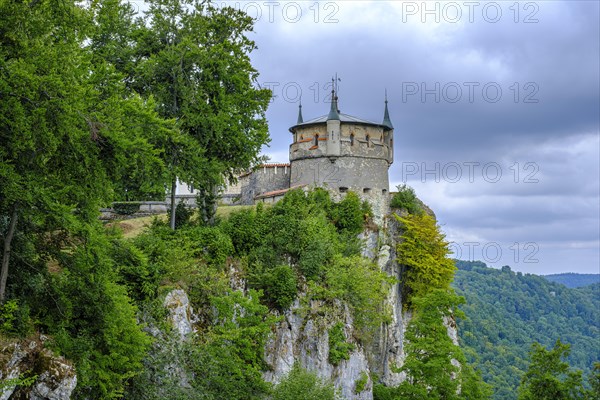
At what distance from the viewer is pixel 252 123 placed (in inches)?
1412

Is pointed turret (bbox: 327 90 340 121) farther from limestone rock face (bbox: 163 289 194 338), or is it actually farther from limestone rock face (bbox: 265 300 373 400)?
limestone rock face (bbox: 163 289 194 338)

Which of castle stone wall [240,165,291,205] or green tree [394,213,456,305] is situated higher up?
castle stone wall [240,165,291,205]

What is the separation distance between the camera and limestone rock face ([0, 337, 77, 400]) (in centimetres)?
1842

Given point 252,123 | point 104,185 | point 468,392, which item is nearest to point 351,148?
point 252,123

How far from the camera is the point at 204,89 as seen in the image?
34.8m

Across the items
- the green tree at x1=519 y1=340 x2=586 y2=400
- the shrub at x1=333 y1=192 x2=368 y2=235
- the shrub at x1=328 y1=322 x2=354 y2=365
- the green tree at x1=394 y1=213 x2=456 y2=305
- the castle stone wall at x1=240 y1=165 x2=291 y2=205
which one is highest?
the castle stone wall at x1=240 y1=165 x2=291 y2=205

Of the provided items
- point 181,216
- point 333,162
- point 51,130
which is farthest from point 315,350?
point 51,130

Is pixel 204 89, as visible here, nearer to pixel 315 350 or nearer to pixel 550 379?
pixel 315 350

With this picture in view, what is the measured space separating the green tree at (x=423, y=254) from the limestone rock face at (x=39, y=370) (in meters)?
Result: 28.7

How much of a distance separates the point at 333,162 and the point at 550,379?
1686cm

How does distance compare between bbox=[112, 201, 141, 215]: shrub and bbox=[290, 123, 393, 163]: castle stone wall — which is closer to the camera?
bbox=[112, 201, 141, 215]: shrub

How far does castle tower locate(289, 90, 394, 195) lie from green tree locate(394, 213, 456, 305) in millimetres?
2974

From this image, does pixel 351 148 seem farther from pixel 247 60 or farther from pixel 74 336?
pixel 74 336

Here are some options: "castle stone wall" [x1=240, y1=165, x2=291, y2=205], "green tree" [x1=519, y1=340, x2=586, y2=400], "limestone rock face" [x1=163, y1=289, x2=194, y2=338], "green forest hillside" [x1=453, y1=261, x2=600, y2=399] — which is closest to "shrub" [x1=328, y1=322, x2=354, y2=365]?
"limestone rock face" [x1=163, y1=289, x2=194, y2=338]
